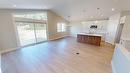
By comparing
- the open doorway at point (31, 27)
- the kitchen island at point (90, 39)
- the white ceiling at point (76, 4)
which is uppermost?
the white ceiling at point (76, 4)

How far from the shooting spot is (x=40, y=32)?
23.7 feet

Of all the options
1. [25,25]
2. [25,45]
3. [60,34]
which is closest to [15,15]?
[25,25]

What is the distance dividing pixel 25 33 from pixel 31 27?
68 centimetres

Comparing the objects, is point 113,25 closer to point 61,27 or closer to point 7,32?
point 61,27

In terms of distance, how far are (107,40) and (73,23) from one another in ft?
14.7

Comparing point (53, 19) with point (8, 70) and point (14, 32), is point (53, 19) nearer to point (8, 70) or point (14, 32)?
point (14, 32)

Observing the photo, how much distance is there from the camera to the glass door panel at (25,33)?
5.64 meters

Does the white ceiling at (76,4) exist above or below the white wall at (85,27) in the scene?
above

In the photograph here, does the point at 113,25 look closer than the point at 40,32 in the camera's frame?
Yes

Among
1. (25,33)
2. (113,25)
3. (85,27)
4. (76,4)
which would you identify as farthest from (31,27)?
(113,25)

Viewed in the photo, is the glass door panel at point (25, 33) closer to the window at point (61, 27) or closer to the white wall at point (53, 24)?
the white wall at point (53, 24)

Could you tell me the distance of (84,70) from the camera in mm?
2900

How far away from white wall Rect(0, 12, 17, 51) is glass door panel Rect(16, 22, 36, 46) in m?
0.52

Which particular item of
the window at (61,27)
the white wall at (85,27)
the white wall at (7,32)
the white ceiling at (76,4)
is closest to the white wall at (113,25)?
the white ceiling at (76,4)
